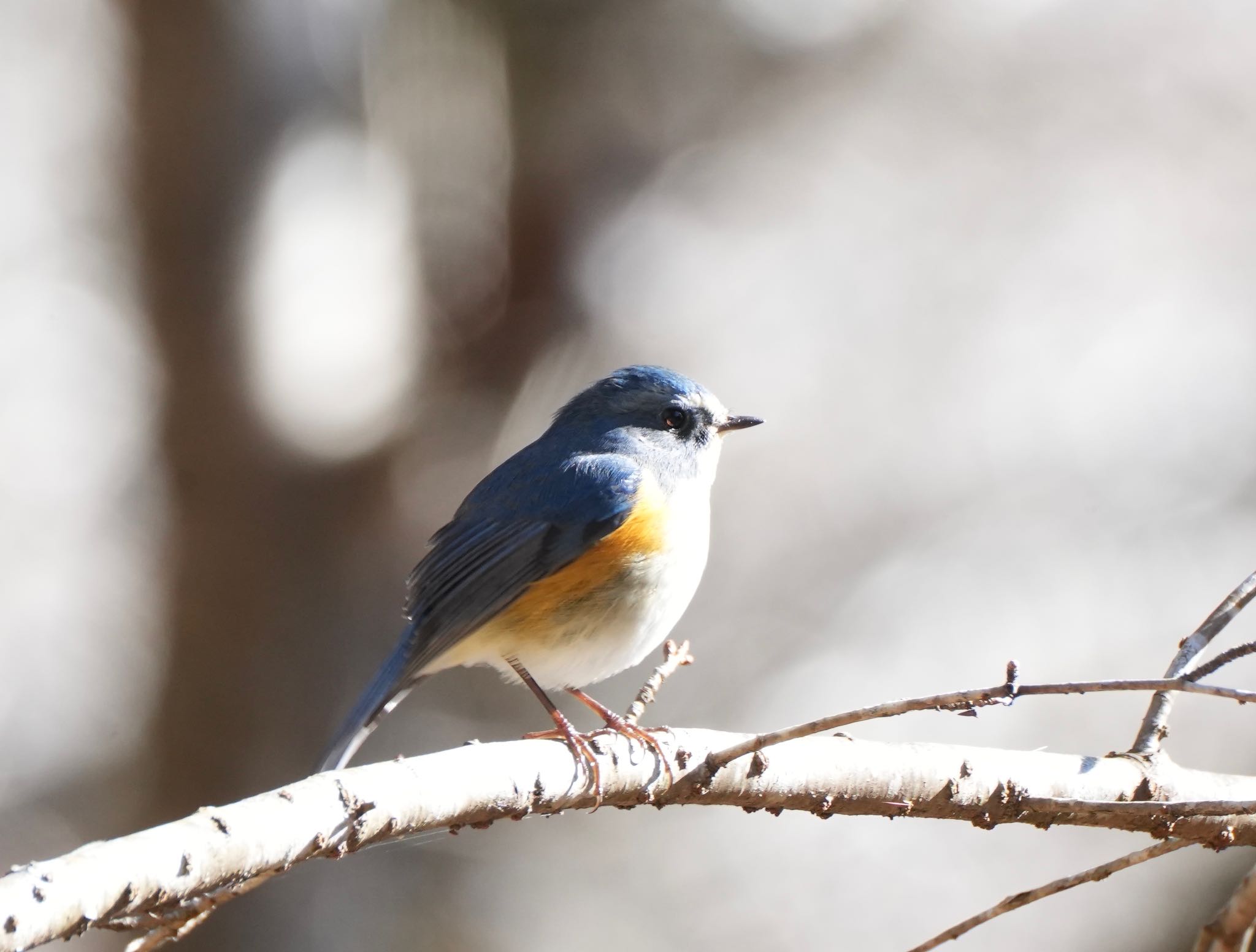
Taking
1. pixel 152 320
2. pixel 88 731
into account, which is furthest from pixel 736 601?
pixel 88 731

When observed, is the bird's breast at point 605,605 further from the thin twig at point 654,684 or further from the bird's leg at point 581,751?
the thin twig at point 654,684

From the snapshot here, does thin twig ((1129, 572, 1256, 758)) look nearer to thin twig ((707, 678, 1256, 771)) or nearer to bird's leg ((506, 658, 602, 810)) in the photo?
thin twig ((707, 678, 1256, 771))

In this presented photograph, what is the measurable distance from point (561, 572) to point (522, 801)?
0.95 metres

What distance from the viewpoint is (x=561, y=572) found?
2723 millimetres

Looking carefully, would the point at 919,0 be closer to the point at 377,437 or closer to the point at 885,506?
the point at 885,506

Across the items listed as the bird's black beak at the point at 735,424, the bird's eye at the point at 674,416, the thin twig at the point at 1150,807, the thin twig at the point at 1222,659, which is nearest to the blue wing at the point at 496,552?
the bird's eye at the point at 674,416

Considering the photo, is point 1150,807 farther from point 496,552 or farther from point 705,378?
point 705,378

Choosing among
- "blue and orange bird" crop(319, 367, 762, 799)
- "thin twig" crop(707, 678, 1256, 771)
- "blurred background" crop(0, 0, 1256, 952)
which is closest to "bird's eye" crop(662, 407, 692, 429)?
"blue and orange bird" crop(319, 367, 762, 799)

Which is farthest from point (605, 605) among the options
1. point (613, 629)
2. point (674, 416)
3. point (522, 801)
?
point (522, 801)

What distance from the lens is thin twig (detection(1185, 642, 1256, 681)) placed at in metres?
1.51

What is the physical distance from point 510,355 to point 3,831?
Answer: 294 centimetres

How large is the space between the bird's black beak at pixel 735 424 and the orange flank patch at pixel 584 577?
0.50 m

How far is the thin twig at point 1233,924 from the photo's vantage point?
1.88m

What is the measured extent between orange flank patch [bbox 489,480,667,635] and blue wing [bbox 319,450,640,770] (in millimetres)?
20
